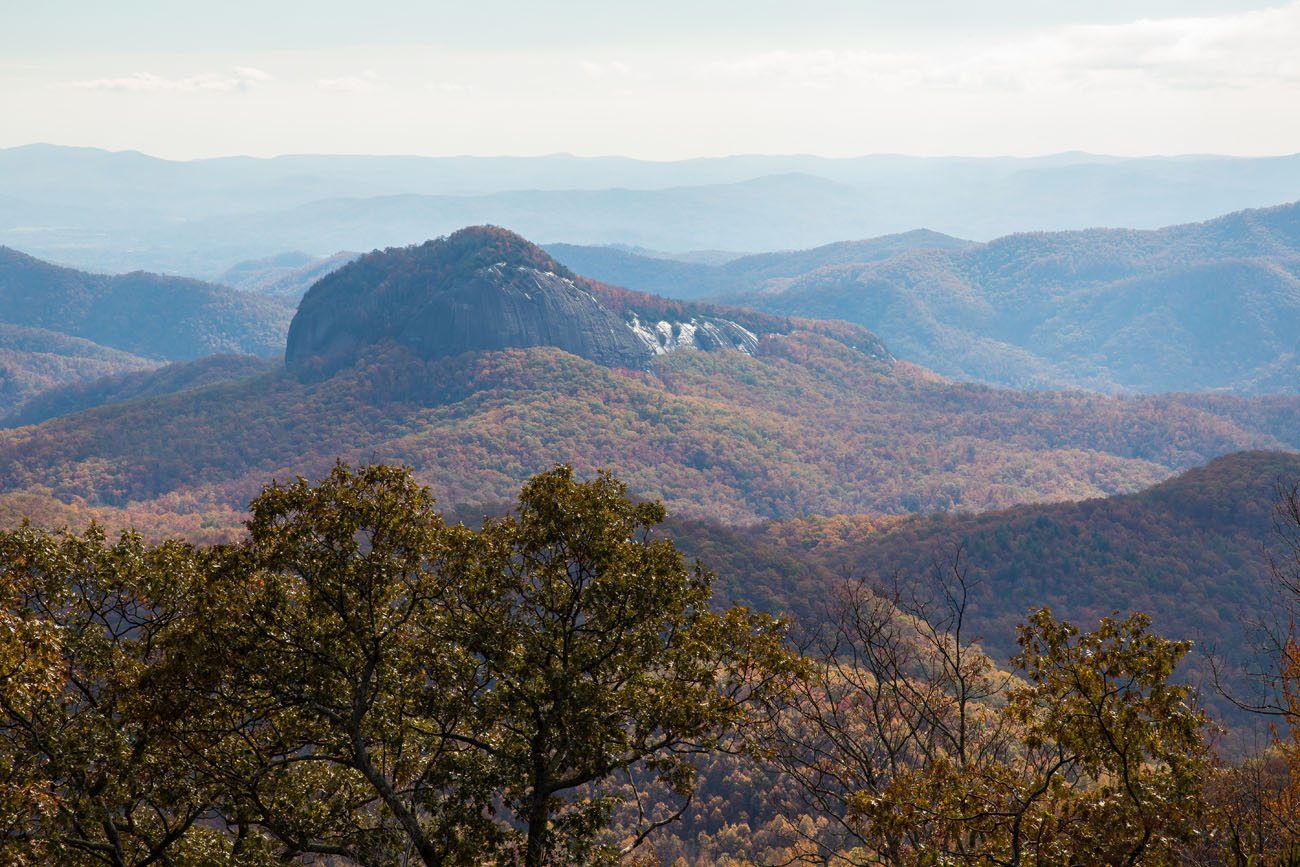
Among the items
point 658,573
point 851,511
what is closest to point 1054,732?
point 658,573

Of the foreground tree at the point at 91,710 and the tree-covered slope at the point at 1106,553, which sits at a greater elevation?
the foreground tree at the point at 91,710

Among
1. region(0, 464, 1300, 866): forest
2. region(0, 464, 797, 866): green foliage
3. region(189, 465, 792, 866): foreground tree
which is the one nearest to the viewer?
region(0, 464, 1300, 866): forest

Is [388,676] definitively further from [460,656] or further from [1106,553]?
[1106,553]

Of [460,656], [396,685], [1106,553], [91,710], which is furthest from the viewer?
[1106,553]

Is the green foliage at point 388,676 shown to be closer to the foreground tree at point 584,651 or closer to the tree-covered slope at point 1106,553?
the foreground tree at point 584,651

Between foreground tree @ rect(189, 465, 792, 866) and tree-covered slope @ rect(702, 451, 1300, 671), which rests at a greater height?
foreground tree @ rect(189, 465, 792, 866)

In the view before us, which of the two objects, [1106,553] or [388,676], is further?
[1106,553]

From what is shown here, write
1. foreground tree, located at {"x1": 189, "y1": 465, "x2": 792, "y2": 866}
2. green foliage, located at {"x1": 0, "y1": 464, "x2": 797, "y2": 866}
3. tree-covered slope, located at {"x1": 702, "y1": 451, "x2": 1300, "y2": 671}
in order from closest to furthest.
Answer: green foliage, located at {"x1": 0, "y1": 464, "x2": 797, "y2": 866} < foreground tree, located at {"x1": 189, "y1": 465, "x2": 792, "y2": 866} < tree-covered slope, located at {"x1": 702, "y1": 451, "x2": 1300, "y2": 671}

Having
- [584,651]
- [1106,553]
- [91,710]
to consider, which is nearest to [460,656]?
[584,651]

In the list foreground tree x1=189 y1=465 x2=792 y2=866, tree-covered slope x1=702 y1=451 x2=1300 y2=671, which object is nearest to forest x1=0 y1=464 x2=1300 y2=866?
foreground tree x1=189 y1=465 x2=792 y2=866

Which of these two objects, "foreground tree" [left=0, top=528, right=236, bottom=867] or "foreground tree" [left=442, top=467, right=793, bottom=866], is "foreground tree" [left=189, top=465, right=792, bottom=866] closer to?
"foreground tree" [left=442, top=467, right=793, bottom=866]

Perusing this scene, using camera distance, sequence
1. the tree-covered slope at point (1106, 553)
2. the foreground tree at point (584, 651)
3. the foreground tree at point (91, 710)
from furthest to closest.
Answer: the tree-covered slope at point (1106, 553), the foreground tree at point (584, 651), the foreground tree at point (91, 710)

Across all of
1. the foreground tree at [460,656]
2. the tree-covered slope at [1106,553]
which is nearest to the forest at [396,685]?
the foreground tree at [460,656]

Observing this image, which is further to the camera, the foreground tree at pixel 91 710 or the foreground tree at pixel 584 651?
the foreground tree at pixel 584 651
